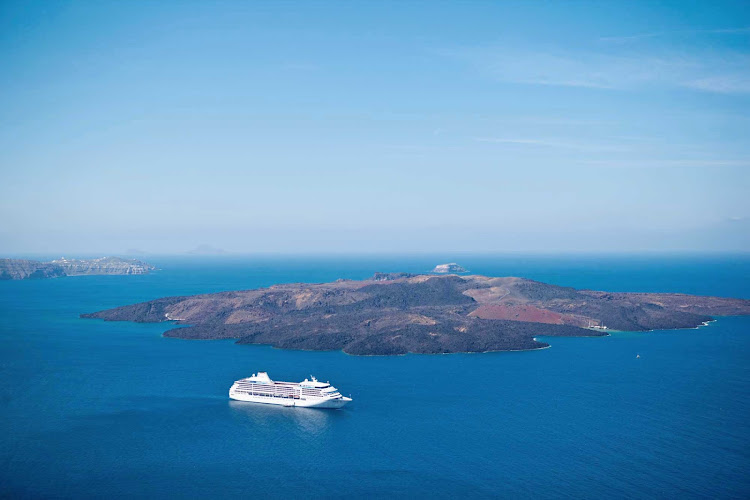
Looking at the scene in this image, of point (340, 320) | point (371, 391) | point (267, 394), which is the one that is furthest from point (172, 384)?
point (340, 320)

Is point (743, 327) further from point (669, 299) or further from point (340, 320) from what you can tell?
point (340, 320)

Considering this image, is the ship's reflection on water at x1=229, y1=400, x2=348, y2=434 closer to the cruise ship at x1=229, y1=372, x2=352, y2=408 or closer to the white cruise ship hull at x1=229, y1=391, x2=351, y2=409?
the white cruise ship hull at x1=229, y1=391, x2=351, y2=409

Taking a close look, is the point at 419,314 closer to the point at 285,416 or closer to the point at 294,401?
the point at 294,401

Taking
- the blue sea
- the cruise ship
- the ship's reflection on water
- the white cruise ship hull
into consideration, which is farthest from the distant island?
the ship's reflection on water

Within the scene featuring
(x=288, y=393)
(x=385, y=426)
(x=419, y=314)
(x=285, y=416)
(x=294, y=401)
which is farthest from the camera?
(x=419, y=314)

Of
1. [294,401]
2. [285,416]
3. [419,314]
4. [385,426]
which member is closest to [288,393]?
[294,401]

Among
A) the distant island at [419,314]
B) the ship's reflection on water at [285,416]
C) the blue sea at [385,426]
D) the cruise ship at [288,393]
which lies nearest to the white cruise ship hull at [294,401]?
the cruise ship at [288,393]

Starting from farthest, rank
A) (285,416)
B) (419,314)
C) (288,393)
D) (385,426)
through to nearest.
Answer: (419,314), (288,393), (285,416), (385,426)
